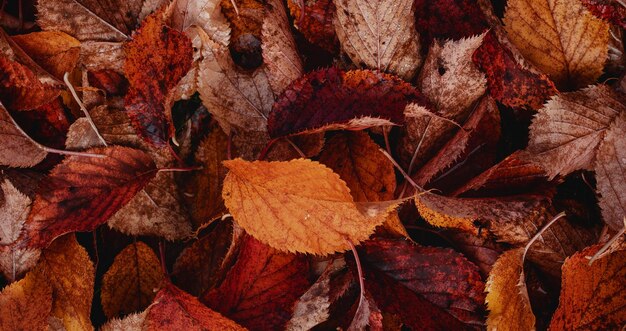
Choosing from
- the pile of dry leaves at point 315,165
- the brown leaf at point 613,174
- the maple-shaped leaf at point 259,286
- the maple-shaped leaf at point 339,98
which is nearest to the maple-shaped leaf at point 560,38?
the pile of dry leaves at point 315,165

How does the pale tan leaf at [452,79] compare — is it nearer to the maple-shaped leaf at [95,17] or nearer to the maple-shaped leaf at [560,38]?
the maple-shaped leaf at [560,38]

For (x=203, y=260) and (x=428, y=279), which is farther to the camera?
(x=203, y=260)

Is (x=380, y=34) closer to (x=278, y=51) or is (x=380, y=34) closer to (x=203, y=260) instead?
(x=278, y=51)

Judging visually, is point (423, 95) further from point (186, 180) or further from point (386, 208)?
point (186, 180)

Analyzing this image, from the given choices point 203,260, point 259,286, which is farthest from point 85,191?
point 259,286

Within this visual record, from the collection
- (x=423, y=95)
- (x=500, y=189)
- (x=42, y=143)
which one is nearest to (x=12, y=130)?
(x=42, y=143)

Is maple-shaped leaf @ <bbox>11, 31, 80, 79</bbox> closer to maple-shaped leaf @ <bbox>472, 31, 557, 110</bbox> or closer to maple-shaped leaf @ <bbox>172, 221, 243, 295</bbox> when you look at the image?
maple-shaped leaf @ <bbox>172, 221, 243, 295</bbox>
